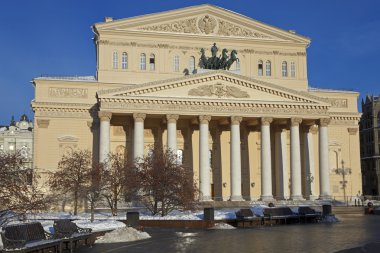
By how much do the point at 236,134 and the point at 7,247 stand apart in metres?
42.0

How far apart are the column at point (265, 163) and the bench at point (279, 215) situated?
2073cm

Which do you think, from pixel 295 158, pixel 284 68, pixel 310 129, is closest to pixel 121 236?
pixel 295 158

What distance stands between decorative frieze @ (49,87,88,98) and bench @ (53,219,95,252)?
1497 inches

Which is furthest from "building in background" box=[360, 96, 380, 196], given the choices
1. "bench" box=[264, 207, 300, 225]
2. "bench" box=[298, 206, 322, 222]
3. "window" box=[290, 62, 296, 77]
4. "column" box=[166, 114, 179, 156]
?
"bench" box=[264, 207, 300, 225]

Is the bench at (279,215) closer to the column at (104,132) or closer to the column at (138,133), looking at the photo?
the column at (138,133)

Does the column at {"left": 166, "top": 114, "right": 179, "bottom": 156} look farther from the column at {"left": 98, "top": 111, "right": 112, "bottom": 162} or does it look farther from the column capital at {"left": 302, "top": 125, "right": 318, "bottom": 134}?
the column capital at {"left": 302, "top": 125, "right": 318, "bottom": 134}

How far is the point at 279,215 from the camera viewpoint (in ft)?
117

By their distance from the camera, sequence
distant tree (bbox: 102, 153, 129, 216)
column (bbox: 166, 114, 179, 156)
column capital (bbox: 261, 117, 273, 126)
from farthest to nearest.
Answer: column capital (bbox: 261, 117, 273, 126), column (bbox: 166, 114, 179, 156), distant tree (bbox: 102, 153, 129, 216)

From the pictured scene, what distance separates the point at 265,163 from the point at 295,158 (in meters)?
3.55

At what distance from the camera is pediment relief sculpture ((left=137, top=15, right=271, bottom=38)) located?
65.1 metres

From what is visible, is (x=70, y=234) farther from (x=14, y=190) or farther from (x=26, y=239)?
(x=26, y=239)

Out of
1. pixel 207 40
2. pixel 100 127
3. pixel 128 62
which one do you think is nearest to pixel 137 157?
pixel 100 127

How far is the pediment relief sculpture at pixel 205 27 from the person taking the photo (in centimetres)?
6512

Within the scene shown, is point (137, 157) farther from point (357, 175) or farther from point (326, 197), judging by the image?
point (357, 175)
